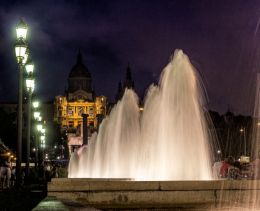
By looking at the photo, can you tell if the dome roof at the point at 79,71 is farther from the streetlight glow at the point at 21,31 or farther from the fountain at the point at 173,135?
the streetlight glow at the point at 21,31

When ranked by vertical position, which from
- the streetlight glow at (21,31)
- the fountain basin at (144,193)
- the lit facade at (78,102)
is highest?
the lit facade at (78,102)

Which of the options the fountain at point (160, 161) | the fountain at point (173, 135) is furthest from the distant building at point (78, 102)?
the fountain at point (173, 135)

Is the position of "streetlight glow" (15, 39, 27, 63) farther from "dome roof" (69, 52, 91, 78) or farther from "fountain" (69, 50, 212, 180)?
"dome roof" (69, 52, 91, 78)

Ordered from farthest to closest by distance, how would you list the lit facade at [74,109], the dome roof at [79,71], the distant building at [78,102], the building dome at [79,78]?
the lit facade at [74,109] → the distant building at [78,102] → the building dome at [79,78] → the dome roof at [79,71]

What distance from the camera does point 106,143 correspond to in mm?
29031

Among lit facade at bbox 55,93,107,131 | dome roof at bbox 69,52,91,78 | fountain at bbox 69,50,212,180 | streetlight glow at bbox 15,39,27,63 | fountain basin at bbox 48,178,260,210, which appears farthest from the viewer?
lit facade at bbox 55,93,107,131

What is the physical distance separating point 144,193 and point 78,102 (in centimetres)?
17936

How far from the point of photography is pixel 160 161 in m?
17.8

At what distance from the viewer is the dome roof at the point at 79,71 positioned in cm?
18462

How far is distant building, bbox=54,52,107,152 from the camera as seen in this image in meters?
188

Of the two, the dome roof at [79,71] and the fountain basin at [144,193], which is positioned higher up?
the dome roof at [79,71]

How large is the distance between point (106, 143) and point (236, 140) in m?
68.5

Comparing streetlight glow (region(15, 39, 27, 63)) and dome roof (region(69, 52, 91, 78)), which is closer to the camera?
streetlight glow (region(15, 39, 27, 63))

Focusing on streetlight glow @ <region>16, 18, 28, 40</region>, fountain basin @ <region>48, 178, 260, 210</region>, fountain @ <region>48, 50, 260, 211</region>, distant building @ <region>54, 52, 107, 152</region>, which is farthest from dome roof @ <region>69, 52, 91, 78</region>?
fountain basin @ <region>48, 178, 260, 210</region>
